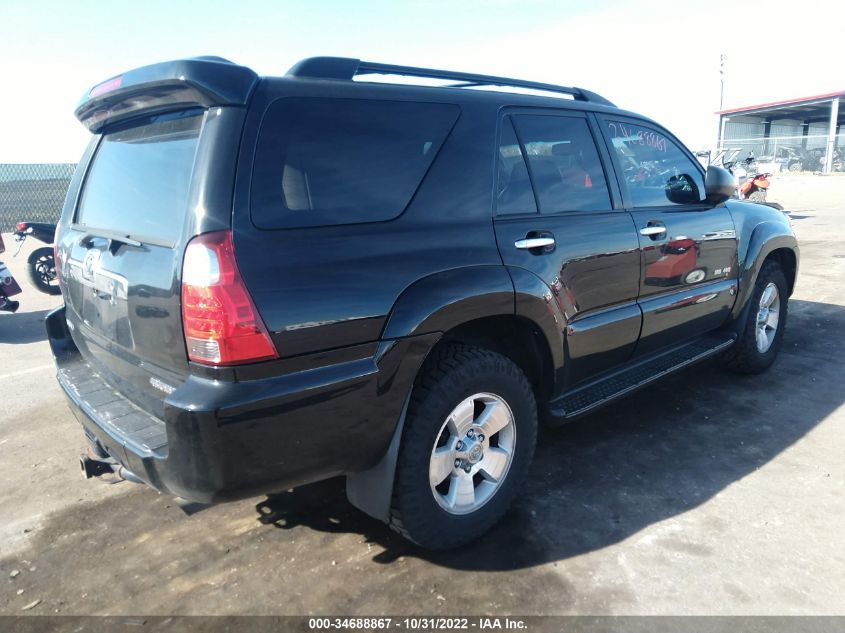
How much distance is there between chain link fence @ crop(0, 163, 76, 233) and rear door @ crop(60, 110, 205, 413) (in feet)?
49.6

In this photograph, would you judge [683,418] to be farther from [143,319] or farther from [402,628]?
[143,319]

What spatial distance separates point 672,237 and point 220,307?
9.00 feet

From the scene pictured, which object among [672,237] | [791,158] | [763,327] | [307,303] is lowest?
[791,158]

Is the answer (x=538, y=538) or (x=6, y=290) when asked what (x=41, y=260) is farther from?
(x=538, y=538)

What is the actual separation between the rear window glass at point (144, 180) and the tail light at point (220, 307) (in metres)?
0.21

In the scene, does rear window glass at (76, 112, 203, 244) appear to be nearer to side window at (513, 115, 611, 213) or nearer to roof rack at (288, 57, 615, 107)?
roof rack at (288, 57, 615, 107)

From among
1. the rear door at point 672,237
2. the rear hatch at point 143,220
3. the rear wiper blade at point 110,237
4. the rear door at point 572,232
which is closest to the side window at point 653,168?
the rear door at point 672,237

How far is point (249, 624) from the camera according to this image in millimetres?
2322

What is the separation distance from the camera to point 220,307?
202 cm

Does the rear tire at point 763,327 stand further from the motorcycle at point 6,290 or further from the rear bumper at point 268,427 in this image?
the motorcycle at point 6,290

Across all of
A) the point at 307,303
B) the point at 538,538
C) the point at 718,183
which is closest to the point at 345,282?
the point at 307,303

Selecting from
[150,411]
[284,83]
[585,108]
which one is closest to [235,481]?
[150,411]

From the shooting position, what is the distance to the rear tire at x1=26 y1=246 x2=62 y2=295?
25.8 ft

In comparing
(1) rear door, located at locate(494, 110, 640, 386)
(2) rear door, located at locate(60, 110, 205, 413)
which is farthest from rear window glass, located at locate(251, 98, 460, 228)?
(1) rear door, located at locate(494, 110, 640, 386)
